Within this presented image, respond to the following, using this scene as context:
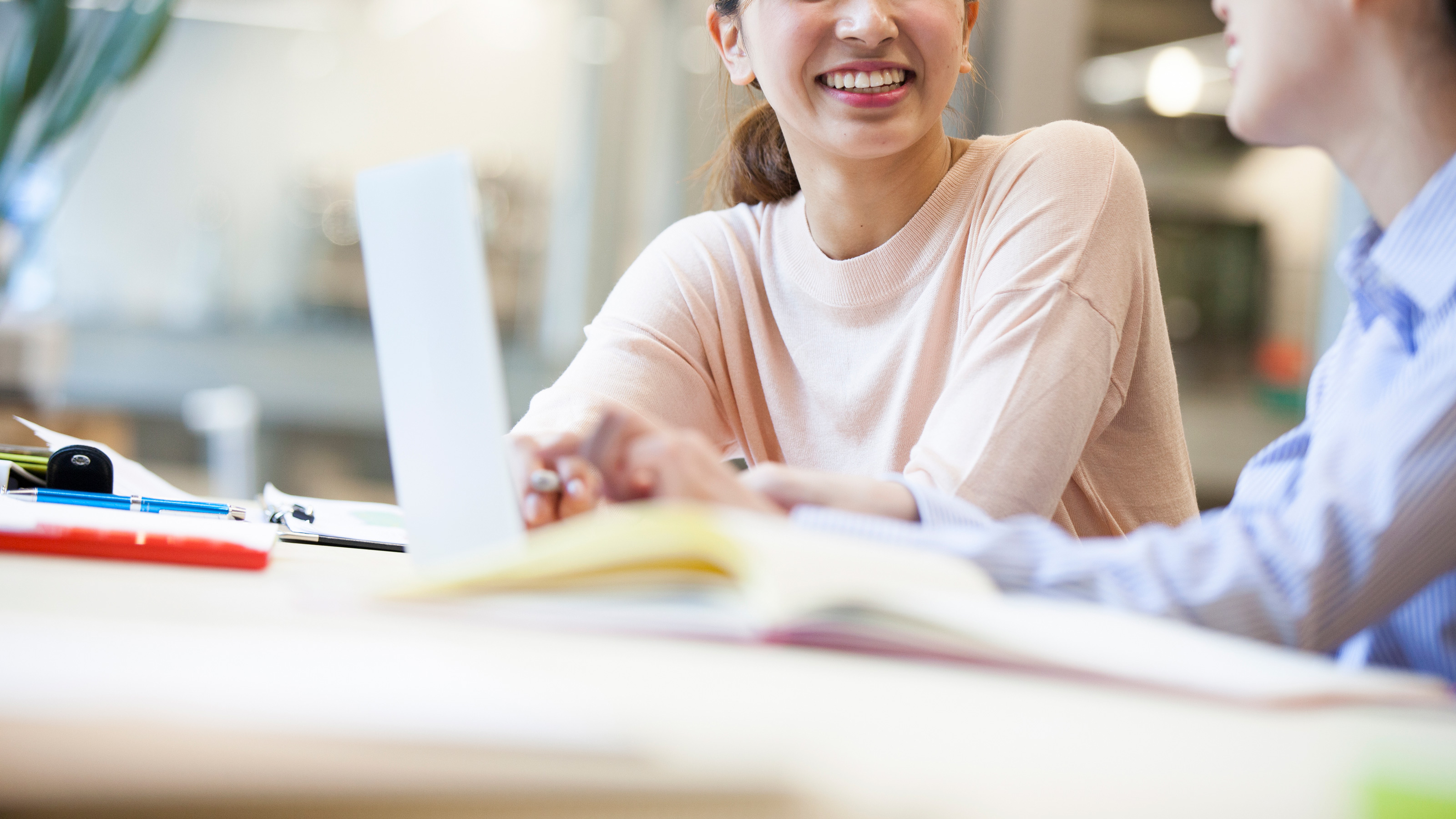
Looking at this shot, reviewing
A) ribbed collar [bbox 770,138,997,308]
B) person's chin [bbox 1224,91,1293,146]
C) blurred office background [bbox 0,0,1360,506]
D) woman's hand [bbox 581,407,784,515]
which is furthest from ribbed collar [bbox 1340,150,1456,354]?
blurred office background [bbox 0,0,1360,506]

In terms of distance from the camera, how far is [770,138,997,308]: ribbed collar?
1.25 meters

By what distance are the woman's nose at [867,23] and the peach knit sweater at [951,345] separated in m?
0.16

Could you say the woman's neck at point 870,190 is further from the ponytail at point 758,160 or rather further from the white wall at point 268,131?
the white wall at point 268,131

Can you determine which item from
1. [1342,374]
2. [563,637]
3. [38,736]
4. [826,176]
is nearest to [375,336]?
[563,637]

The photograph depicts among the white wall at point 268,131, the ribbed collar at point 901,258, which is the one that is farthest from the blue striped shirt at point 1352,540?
the white wall at point 268,131

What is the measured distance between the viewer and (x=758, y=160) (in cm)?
150

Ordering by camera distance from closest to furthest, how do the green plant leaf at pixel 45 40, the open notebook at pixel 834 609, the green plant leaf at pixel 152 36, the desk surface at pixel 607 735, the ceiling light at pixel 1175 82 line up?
the desk surface at pixel 607 735
the open notebook at pixel 834 609
the green plant leaf at pixel 45 40
the green plant leaf at pixel 152 36
the ceiling light at pixel 1175 82

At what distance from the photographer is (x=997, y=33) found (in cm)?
325

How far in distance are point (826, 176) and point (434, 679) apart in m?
1.04

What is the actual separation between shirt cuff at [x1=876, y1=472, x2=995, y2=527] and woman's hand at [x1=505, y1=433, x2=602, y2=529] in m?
0.21

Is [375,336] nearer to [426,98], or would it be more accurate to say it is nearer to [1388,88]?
[1388,88]

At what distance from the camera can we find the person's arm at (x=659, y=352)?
123 centimetres

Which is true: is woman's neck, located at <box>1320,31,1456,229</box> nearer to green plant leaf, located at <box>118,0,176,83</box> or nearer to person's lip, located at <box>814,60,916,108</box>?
person's lip, located at <box>814,60,916,108</box>

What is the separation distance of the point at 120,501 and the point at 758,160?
2.76 feet
